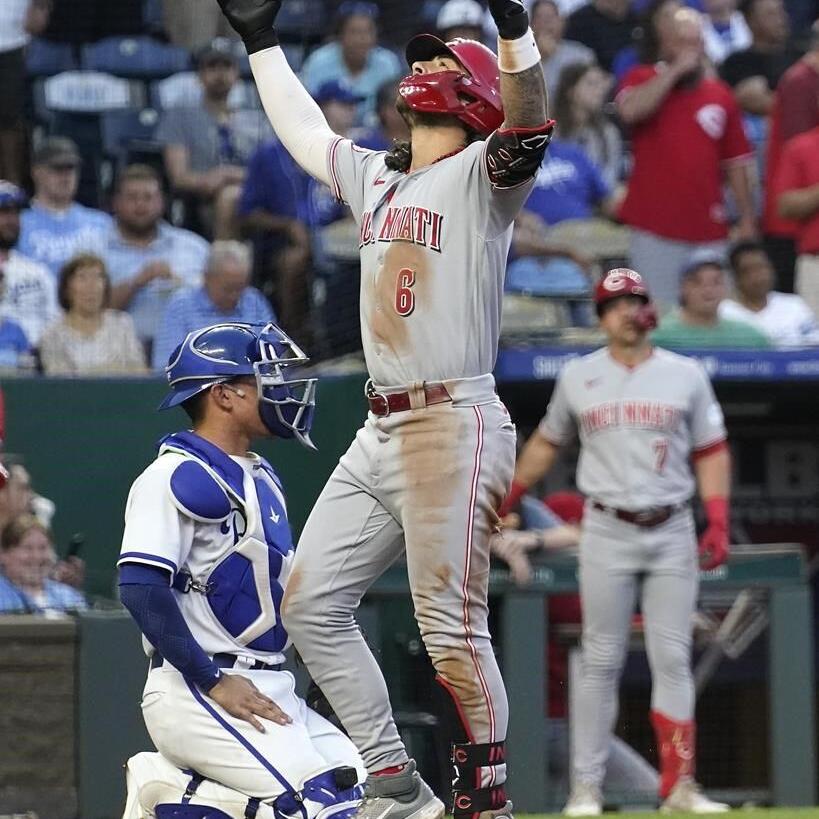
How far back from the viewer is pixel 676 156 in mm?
9172

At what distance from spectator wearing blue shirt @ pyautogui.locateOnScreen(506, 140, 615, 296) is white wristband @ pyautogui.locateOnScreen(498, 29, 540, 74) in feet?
16.4

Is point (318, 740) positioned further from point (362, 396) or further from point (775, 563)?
Result: point (775, 563)

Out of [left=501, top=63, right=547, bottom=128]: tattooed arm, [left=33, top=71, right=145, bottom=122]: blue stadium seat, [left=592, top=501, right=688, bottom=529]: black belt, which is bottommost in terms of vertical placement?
[left=592, top=501, right=688, bottom=529]: black belt

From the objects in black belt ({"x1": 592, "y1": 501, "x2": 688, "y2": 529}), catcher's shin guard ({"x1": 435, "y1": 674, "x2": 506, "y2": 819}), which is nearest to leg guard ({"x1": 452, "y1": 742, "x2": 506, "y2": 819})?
catcher's shin guard ({"x1": 435, "y1": 674, "x2": 506, "y2": 819})

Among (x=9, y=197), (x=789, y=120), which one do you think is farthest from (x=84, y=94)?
(x=789, y=120)

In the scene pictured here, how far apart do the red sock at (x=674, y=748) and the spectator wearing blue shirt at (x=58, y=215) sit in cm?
365

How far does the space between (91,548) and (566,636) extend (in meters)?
2.09

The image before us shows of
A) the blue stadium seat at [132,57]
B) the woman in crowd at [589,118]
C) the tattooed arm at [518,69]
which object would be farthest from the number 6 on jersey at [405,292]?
the blue stadium seat at [132,57]

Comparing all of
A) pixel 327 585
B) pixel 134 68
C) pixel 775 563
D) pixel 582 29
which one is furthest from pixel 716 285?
pixel 327 585

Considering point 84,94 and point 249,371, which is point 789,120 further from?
point 249,371

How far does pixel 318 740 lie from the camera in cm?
434

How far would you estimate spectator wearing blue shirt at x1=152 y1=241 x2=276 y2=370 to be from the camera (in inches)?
328

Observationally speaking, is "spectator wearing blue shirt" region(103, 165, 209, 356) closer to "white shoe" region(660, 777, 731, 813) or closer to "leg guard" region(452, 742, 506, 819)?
"white shoe" region(660, 777, 731, 813)

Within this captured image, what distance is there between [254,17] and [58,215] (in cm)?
440
